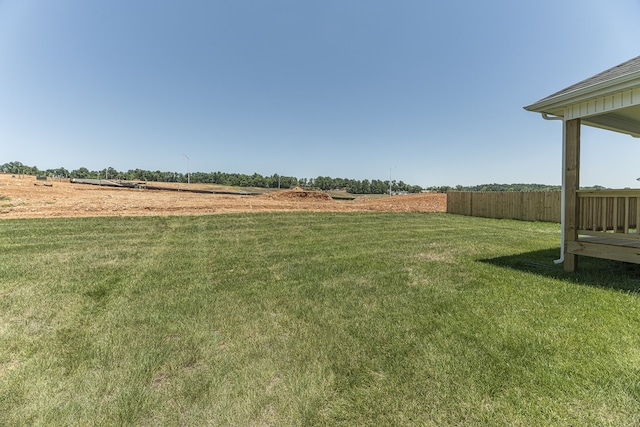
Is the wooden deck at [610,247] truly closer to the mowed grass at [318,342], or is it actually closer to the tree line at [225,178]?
the mowed grass at [318,342]

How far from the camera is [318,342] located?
2.56 metres

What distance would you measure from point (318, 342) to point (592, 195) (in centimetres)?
516

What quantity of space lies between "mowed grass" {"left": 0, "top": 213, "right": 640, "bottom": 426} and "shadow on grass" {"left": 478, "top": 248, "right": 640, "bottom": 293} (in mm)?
48

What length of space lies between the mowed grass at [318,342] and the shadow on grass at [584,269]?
0.05m

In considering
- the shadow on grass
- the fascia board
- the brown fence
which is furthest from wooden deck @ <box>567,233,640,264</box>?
the brown fence

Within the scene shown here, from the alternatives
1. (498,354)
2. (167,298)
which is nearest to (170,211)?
(167,298)

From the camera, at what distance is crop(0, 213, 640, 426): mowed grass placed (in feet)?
5.78

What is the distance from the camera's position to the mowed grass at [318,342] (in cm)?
176

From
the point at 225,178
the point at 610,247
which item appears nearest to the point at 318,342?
the point at 610,247

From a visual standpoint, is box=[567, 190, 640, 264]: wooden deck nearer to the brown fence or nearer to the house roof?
the house roof

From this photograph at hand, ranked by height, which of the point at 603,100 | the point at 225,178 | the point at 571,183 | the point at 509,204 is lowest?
the point at 509,204

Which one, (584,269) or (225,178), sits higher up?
(225,178)

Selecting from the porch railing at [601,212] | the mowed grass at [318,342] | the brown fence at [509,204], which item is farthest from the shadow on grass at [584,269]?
the brown fence at [509,204]

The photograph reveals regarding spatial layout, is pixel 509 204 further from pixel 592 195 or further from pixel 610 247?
pixel 610 247
